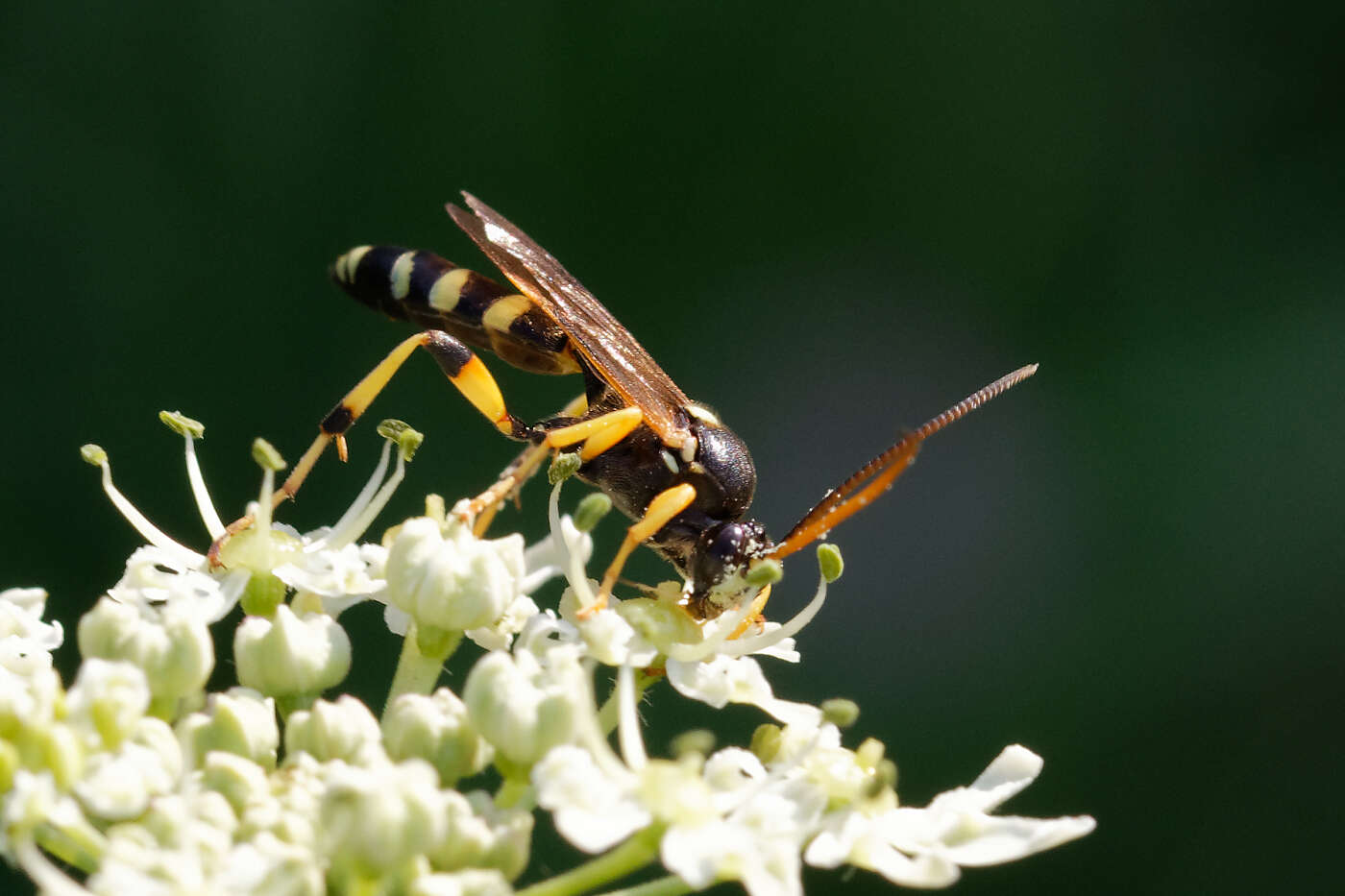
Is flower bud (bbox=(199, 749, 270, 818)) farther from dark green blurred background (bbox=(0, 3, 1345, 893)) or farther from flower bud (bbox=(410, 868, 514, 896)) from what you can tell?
dark green blurred background (bbox=(0, 3, 1345, 893))

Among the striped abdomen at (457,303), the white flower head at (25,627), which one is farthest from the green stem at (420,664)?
the striped abdomen at (457,303)

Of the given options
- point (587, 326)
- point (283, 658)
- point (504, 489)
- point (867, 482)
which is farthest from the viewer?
point (587, 326)

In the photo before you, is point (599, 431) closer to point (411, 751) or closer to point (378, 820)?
point (411, 751)

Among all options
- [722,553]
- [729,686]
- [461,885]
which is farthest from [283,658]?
[722,553]

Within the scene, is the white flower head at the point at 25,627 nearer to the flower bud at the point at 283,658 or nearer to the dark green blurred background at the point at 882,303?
the flower bud at the point at 283,658

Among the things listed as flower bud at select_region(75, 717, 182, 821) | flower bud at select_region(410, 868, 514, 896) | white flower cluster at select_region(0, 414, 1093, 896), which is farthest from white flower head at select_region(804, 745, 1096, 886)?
flower bud at select_region(75, 717, 182, 821)

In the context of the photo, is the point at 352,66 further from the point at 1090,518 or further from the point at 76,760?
the point at 76,760
